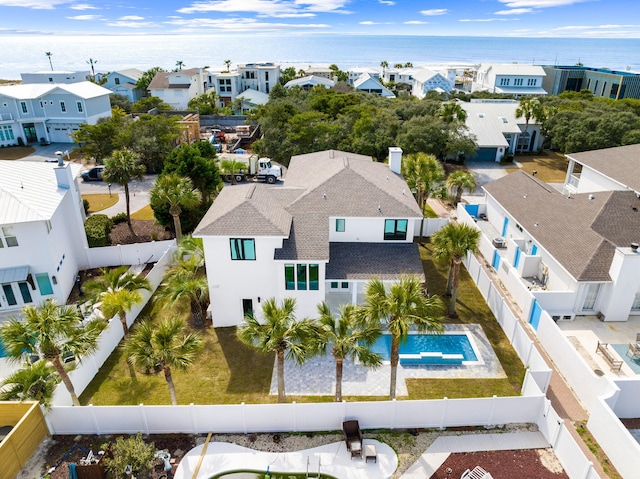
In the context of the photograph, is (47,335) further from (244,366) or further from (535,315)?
(535,315)

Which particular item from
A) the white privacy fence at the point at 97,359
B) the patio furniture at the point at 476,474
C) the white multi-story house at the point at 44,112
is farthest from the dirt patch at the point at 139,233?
the white multi-story house at the point at 44,112

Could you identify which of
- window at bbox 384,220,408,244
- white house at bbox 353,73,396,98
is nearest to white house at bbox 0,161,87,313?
window at bbox 384,220,408,244

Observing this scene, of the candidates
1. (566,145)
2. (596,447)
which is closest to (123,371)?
(596,447)

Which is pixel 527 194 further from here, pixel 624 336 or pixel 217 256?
pixel 217 256

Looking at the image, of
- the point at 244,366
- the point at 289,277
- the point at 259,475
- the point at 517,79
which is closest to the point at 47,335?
the point at 244,366

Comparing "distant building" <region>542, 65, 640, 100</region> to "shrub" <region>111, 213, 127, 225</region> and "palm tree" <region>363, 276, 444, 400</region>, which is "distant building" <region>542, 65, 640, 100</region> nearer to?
"shrub" <region>111, 213, 127, 225</region>

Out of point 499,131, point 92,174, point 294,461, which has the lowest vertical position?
point 294,461

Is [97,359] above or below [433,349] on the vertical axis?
above
